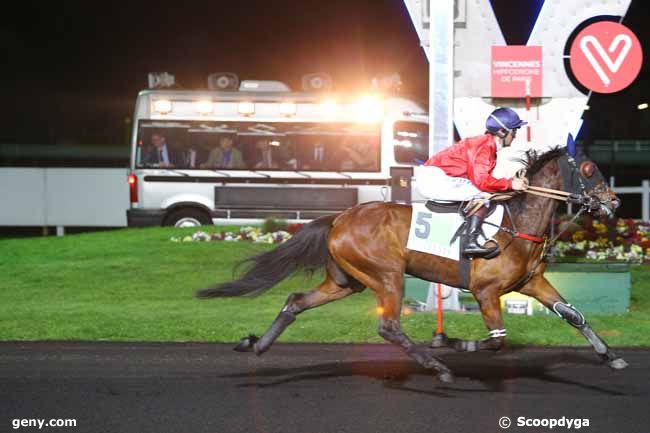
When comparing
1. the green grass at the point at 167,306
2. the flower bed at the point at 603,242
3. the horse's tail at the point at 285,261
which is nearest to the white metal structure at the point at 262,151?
the green grass at the point at 167,306

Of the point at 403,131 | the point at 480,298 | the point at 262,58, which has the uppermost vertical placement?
the point at 262,58

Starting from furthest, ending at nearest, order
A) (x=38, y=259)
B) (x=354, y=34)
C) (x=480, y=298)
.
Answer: (x=354, y=34) → (x=38, y=259) → (x=480, y=298)

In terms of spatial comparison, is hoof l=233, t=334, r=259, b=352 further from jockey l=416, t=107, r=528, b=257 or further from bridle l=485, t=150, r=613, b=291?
bridle l=485, t=150, r=613, b=291

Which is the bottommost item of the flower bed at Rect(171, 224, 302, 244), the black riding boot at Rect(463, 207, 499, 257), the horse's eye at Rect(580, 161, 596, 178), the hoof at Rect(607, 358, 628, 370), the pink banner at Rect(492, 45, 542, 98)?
the hoof at Rect(607, 358, 628, 370)

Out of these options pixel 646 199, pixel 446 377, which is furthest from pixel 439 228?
pixel 646 199

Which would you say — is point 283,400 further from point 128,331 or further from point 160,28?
point 160,28

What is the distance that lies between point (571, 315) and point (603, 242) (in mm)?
7315

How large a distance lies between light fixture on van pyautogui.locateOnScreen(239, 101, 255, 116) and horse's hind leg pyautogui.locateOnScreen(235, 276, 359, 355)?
10.9 metres

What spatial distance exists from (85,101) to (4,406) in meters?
31.5

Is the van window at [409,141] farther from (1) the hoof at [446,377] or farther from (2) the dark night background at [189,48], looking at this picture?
(2) the dark night background at [189,48]

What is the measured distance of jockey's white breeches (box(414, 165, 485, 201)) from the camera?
21.9 ft

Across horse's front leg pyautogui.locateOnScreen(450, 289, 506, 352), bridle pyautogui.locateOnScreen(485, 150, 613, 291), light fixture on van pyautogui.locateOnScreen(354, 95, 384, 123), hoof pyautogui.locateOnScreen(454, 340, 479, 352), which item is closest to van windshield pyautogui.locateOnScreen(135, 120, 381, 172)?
light fixture on van pyautogui.locateOnScreen(354, 95, 384, 123)

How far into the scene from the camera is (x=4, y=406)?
19.1 feet

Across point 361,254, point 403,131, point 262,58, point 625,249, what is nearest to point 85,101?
point 262,58
